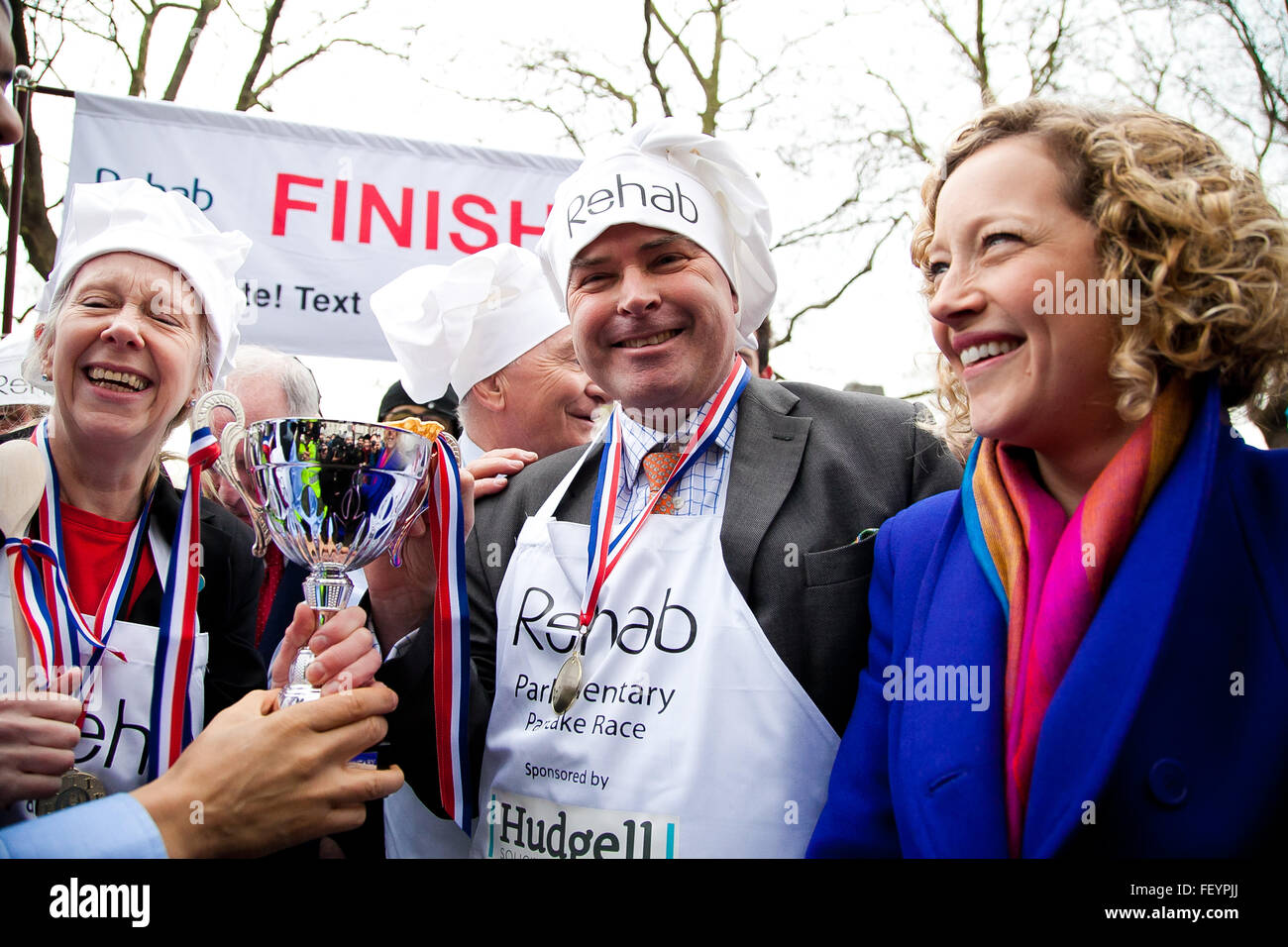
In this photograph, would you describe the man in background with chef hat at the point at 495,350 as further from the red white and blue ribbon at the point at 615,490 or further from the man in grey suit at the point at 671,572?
the red white and blue ribbon at the point at 615,490

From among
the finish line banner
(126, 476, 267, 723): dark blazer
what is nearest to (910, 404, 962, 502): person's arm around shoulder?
(126, 476, 267, 723): dark blazer

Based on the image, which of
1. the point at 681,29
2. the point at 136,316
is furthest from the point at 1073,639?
the point at 681,29

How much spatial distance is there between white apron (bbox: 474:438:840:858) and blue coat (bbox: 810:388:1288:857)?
0.35 metres

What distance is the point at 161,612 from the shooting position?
5.91 feet

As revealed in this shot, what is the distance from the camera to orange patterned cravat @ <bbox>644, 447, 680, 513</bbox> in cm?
211

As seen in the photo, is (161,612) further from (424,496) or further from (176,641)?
(424,496)

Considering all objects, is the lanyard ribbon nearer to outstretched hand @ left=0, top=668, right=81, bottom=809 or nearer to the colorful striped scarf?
outstretched hand @ left=0, top=668, right=81, bottom=809

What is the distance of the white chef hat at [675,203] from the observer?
2.13 m

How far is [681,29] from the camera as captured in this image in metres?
11.6

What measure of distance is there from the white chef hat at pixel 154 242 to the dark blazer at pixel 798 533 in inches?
33.5

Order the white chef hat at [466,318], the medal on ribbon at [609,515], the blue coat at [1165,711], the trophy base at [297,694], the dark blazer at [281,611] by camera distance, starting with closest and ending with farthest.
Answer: the blue coat at [1165,711] → the trophy base at [297,694] → the medal on ribbon at [609,515] → the dark blazer at [281,611] → the white chef hat at [466,318]

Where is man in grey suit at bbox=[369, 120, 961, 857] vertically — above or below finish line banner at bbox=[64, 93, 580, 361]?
below

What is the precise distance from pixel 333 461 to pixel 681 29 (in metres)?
11.6

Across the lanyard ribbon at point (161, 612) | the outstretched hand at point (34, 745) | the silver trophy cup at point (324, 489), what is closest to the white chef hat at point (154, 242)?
the lanyard ribbon at point (161, 612)
